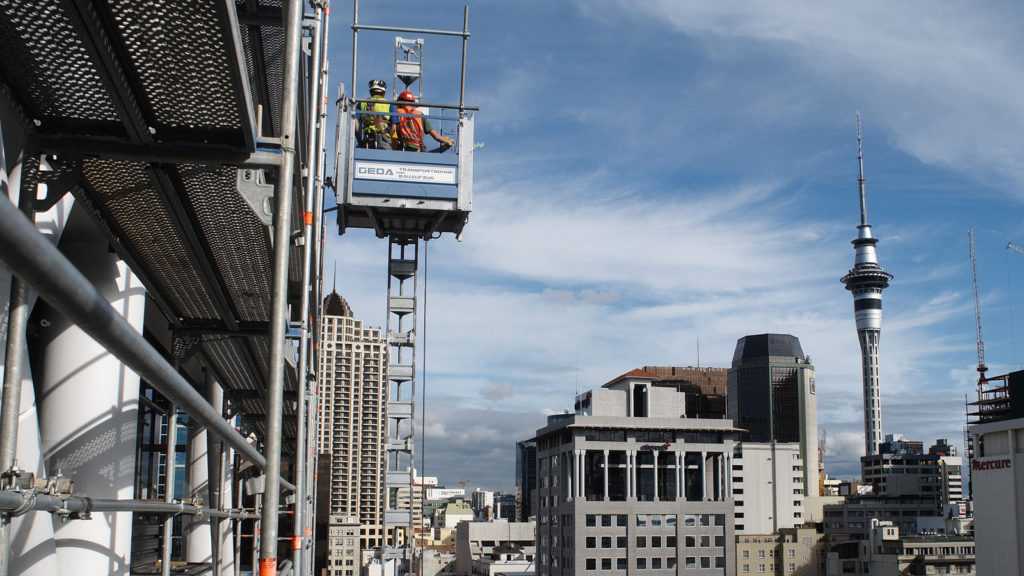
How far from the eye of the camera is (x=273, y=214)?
721cm

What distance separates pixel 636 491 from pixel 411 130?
75.4 metres

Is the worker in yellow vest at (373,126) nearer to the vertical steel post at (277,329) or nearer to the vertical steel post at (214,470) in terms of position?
the vertical steel post at (214,470)

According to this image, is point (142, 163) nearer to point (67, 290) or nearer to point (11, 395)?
point (11, 395)

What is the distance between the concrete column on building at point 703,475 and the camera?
105 metres

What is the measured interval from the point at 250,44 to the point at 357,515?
197m

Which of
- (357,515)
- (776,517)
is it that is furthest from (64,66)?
(357,515)

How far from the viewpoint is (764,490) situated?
138 metres

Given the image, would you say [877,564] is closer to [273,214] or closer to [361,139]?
[361,139]

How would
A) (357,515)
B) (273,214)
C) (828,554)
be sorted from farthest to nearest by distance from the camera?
(357,515), (828,554), (273,214)

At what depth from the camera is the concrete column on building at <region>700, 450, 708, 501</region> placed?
10456cm

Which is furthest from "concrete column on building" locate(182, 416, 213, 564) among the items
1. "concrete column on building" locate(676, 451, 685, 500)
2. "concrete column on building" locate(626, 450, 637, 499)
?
"concrete column on building" locate(676, 451, 685, 500)

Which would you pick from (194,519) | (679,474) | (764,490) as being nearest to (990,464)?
(679,474)

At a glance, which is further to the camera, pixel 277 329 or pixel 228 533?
pixel 228 533

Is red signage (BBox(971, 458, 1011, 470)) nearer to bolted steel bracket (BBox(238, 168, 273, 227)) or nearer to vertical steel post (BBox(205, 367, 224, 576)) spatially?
vertical steel post (BBox(205, 367, 224, 576))
